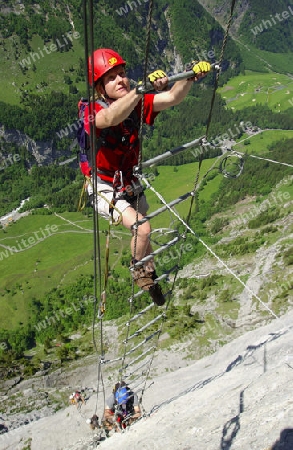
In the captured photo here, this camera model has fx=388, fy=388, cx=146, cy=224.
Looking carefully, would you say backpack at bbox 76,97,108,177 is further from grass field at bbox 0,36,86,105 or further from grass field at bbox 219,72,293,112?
grass field at bbox 219,72,293,112

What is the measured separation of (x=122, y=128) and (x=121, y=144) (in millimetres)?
279

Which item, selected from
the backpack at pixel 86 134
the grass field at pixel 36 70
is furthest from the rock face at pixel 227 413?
the grass field at pixel 36 70

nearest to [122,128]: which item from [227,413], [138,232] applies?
[138,232]

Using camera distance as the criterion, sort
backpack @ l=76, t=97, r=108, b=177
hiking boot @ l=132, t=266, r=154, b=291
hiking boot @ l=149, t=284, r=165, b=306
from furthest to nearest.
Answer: hiking boot @ l=149, t=284, r=165, b=306 < hiking boot @ l=132, t=266, r=154, b=291 < backpack @ l=76, t=97, r=108, b=177

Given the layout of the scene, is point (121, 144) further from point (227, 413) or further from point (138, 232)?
point (227, 413)

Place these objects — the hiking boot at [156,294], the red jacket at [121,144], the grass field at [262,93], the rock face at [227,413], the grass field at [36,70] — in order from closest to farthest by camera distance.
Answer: the red jacket at [121,144]
the rock face at [227,413]
the hiking boot at [156,294]
the grass field at [36,70]
the grass field at [262,93]

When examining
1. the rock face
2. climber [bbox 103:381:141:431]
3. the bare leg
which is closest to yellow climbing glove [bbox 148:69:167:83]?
the bare leg

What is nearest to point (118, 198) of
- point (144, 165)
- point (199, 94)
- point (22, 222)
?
point (144, 165)

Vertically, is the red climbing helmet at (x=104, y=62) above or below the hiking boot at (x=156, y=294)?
above

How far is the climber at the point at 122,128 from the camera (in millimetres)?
5652

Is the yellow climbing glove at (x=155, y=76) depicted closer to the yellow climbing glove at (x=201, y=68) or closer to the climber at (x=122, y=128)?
the climber at (x=122, y=128)

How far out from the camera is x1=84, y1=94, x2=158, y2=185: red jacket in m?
6.67

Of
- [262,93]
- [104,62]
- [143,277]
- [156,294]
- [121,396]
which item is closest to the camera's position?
[104,62]

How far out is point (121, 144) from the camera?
680 centimetres
